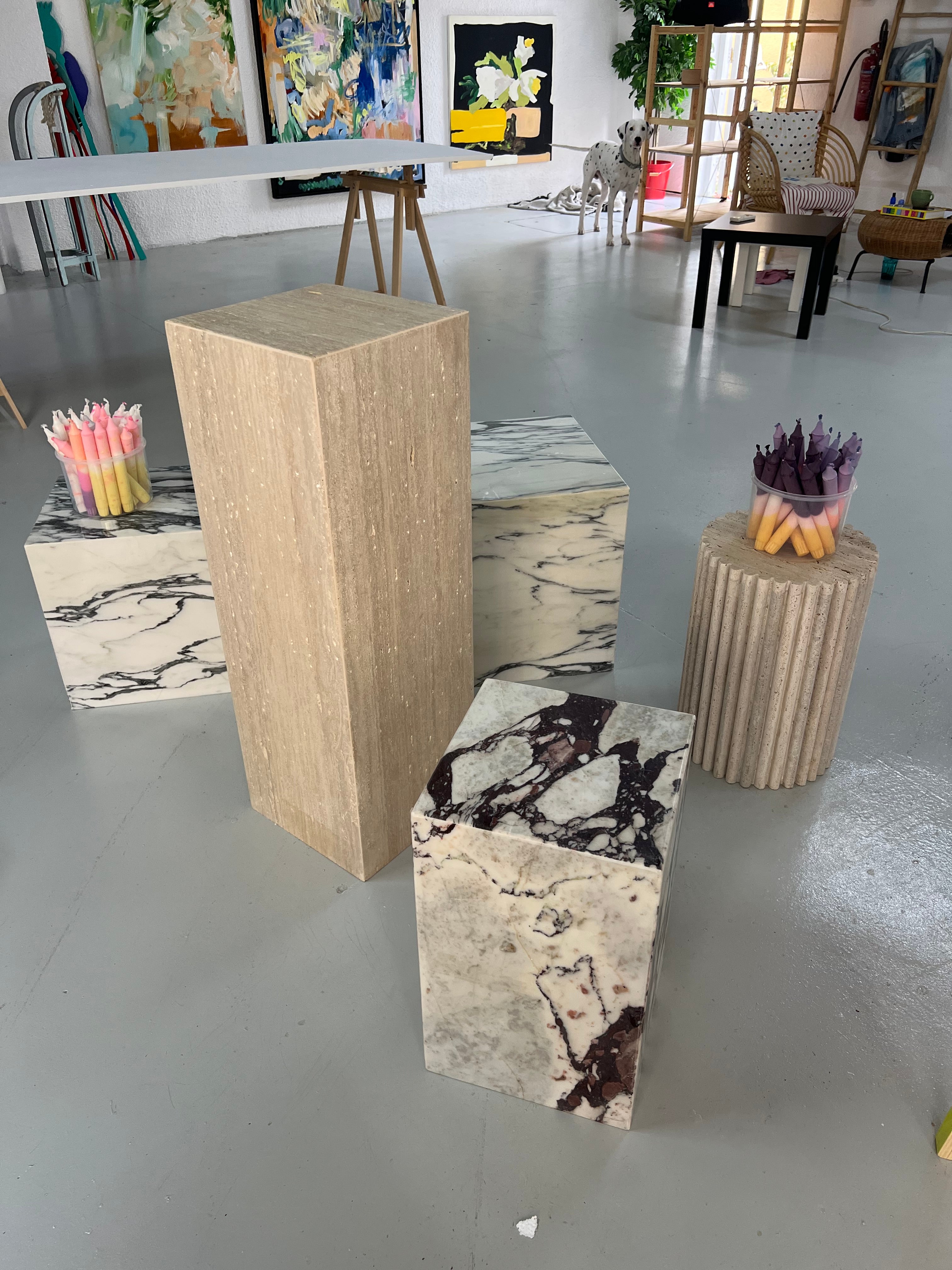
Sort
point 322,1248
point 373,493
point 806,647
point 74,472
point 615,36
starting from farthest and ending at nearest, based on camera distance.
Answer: point 615,36 → point 74,472 → point 806,647 → point 373,493 → point 322,1248

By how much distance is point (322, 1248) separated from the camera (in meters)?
1.39

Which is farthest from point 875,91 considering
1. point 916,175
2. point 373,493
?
point 373,493

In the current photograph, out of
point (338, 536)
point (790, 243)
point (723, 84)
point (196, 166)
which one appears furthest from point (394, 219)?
point (338, 536)

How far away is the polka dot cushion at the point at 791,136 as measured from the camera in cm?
694

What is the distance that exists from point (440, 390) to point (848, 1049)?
53.6 inches

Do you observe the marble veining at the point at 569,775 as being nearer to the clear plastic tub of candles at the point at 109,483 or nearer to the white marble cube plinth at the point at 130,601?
the white marble cube plinth at the point at 130,601

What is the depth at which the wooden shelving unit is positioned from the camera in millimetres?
6941

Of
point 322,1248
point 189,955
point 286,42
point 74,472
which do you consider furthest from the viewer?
point 286,42

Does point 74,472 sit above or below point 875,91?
below

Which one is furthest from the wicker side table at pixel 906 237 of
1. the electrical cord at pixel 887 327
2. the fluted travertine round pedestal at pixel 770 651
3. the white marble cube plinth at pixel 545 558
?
the fluted travertine round pedestal at pixel 770 651

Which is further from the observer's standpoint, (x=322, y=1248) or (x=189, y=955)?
(x=189, y=955)

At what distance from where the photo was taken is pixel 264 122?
7.48 m

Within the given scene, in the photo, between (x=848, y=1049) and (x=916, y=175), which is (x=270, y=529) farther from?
(x=916, y=175)

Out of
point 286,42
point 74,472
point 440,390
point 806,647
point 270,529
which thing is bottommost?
point 806,647
